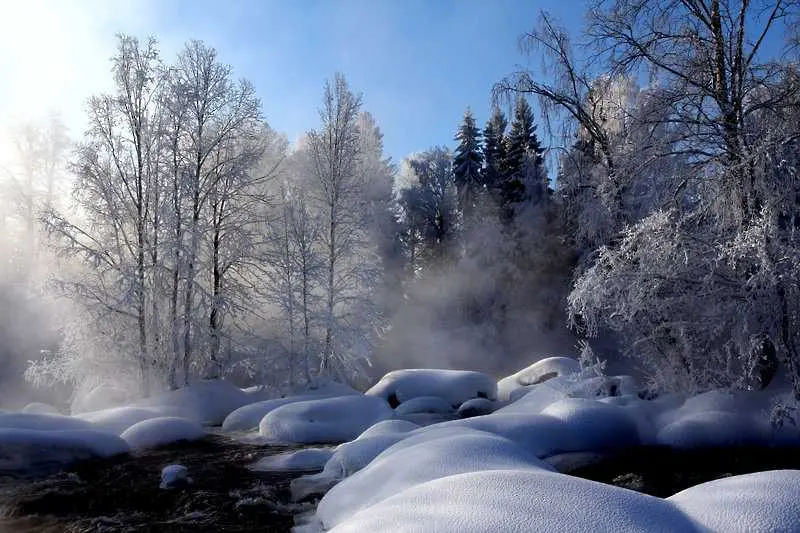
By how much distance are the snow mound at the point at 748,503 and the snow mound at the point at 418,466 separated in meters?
1.90

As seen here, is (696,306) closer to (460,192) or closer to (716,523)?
(716,523)

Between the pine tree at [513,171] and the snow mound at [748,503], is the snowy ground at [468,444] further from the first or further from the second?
the pine tree at [513,171]

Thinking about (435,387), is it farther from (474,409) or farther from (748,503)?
(748,503)

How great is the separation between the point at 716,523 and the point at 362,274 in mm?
15323

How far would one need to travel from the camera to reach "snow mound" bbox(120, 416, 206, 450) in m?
10.1

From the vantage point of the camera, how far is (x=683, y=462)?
8.09 meters

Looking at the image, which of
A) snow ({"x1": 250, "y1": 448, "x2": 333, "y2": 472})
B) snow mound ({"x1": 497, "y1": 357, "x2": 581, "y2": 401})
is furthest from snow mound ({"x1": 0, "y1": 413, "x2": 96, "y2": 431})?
snow mound ({"x1": 497, "y1": 357, "x2": 581, "y2": 401})

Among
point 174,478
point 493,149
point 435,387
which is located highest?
point 493,149

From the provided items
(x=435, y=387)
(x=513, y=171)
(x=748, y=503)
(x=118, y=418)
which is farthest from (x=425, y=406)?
(x=513, y=171)

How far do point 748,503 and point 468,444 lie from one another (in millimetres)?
2824

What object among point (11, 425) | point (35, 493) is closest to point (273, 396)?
point (11, 425)

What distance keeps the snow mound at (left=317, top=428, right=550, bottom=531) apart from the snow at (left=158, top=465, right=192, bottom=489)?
2500 millimetres

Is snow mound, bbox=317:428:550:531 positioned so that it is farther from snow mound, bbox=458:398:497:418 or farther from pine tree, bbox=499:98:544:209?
pine tree, bbox=499:98:544:209

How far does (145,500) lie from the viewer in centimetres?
675
